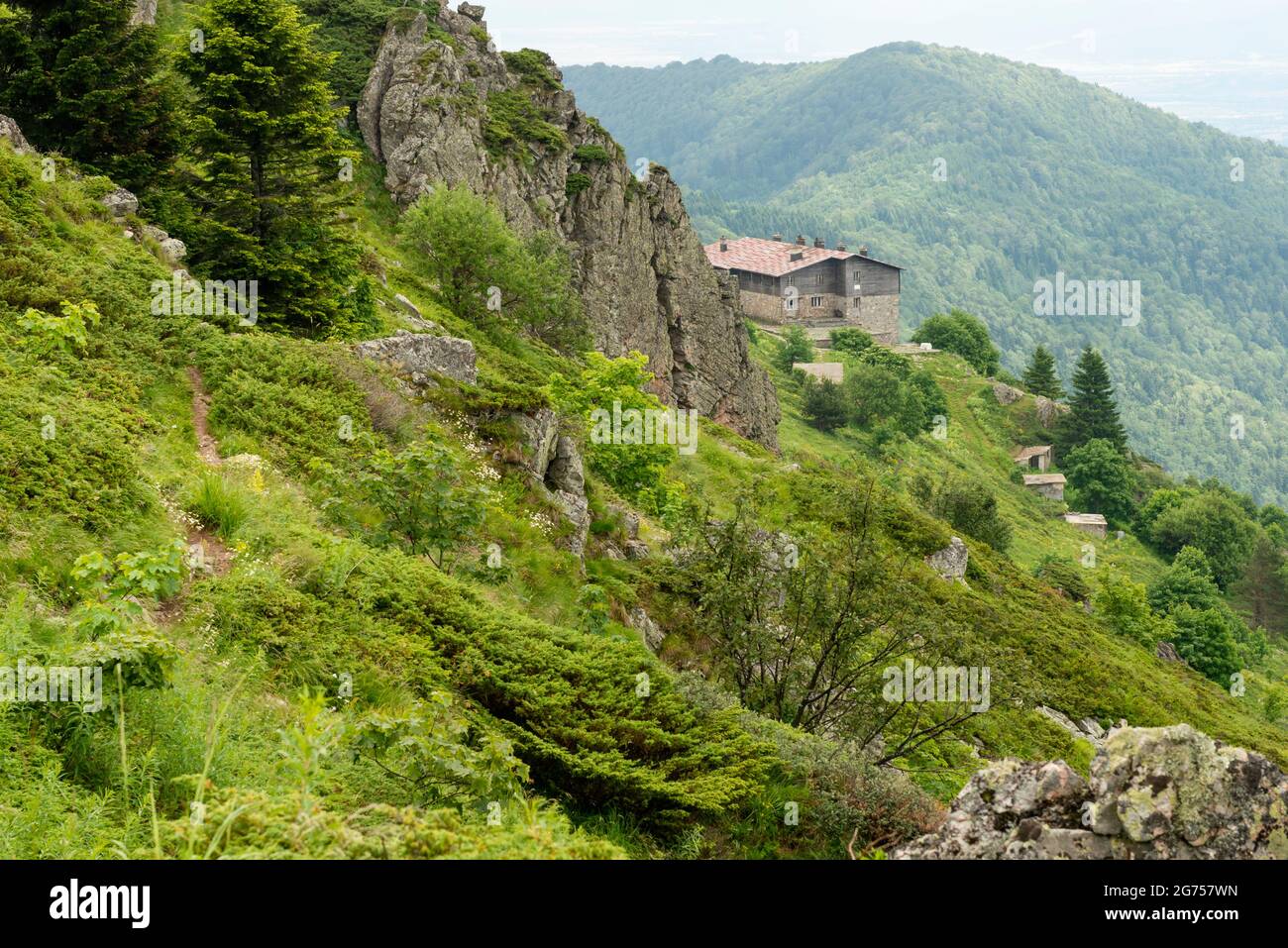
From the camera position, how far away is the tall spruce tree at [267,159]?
2095 centimetres

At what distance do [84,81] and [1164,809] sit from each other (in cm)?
2399

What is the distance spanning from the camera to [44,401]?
37.6 ft

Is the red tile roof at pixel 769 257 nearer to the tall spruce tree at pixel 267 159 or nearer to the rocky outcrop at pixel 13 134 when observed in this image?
the tall spruce tree at pixel 267 159

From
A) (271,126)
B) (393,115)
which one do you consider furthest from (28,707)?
(393,115)

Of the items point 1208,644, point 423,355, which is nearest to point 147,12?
point 423,355

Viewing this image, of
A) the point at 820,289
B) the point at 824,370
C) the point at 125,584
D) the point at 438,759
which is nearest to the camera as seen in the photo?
the point at 438,759

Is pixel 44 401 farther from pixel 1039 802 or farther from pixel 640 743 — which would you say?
pixel 1039 802

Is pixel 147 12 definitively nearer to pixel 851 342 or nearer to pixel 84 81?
pixel 84 81

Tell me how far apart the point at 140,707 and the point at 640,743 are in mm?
3798

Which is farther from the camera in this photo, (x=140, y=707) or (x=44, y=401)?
(x=44, y=401)

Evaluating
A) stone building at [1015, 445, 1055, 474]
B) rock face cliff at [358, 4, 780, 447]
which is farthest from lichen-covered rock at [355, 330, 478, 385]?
stone building at [1015, 445, 1055, 474]

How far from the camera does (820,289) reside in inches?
4670
